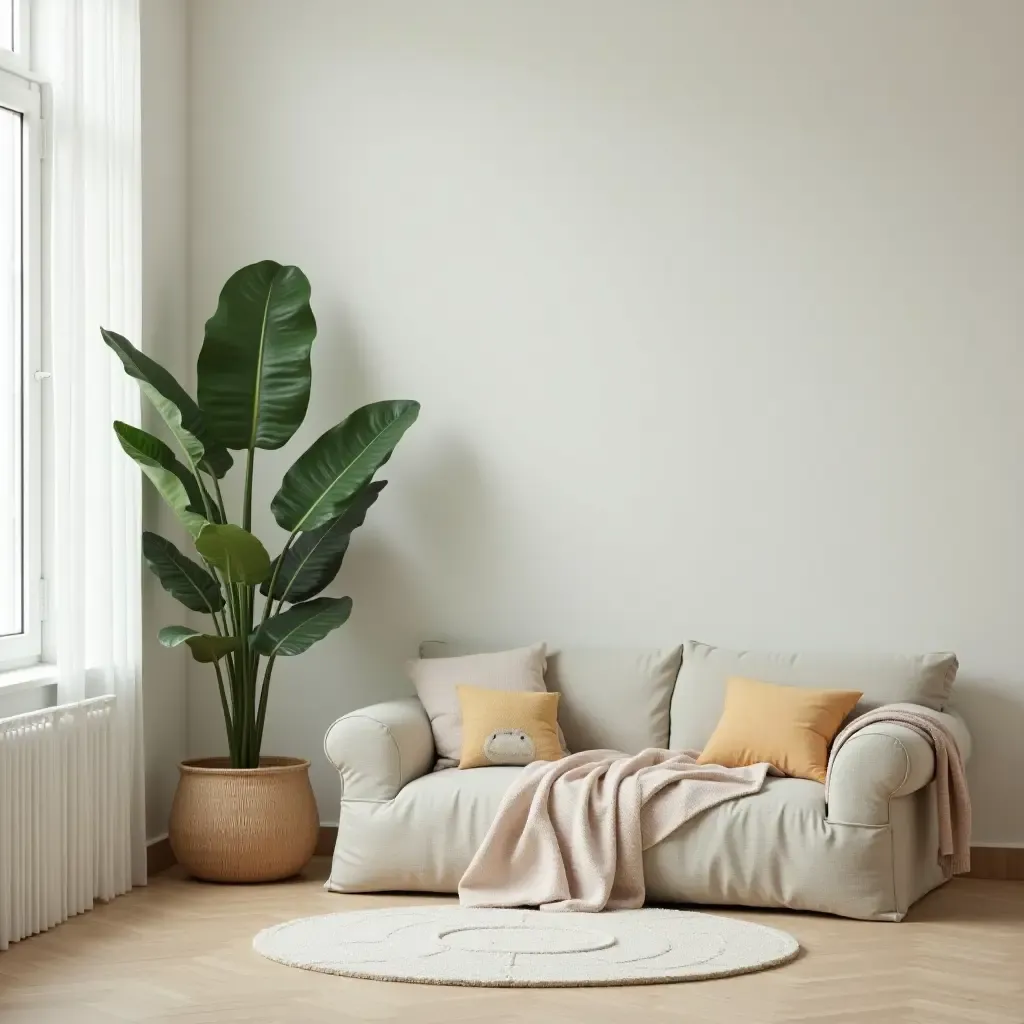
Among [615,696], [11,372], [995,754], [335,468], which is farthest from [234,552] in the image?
[995,754]

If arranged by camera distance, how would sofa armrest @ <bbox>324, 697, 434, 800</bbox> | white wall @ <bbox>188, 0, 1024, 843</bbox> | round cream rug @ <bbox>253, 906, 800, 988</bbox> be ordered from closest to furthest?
1. round cream rug @ <bbox>253, 906, 800, 988</bbox>
2. sofa armrest @ <bbox>324, 697, 434, 800</bbox>
3. white wall @ <bbox>188, 0, 1024, 843</bbox>

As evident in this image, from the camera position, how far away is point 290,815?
192 inches

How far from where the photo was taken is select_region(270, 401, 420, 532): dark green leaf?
495 centimetres

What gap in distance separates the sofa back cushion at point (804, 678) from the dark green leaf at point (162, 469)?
1725 mm

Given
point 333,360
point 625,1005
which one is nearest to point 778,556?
point 333,360

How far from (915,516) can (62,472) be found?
9.34 feet

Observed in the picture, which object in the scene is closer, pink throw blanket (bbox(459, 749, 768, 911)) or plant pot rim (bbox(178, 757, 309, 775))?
pink throw blanket (bbox(459, 749, 768, 911))

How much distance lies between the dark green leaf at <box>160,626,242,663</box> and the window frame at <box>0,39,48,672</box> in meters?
0.40

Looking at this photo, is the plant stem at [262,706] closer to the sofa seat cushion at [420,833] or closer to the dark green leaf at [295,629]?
the dark green leaf at [295,629]

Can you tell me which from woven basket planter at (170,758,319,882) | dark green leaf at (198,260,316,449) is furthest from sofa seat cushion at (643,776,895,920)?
dark green leaf at (198,260,316,449)

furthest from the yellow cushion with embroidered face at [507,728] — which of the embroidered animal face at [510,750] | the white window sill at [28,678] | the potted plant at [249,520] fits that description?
the white window sill at [28,678]

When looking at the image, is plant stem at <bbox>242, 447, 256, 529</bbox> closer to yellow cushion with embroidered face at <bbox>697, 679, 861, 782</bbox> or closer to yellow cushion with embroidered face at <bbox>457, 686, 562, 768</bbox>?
yellow cushion with embroidered face at <bbox>457, 686, 562, 768</bbox>

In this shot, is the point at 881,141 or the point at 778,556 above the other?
the point at 881,141

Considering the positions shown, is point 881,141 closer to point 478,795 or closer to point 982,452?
point 982,452
